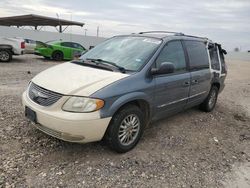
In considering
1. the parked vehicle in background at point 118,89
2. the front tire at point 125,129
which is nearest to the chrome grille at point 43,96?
the parked vehicle in background at point 118,89

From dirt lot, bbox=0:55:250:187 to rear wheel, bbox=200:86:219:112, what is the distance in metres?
0.96

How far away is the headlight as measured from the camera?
317 cm

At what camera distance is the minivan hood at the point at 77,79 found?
326 cm

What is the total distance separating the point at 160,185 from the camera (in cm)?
315

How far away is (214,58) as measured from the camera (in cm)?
603

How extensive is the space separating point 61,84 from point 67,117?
52 cm

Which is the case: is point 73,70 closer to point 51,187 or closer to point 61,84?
point 61,84

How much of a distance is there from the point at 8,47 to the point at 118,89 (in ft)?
36.8

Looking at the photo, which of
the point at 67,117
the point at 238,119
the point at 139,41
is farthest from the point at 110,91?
the point at 238,119

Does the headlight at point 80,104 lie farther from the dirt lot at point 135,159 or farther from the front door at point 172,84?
the front door at point 172,84

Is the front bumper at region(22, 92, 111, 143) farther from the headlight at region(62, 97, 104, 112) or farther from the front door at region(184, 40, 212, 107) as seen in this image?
the front door at region(184, 40, 212, 107)

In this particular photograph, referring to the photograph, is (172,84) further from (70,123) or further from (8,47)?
(8,47)

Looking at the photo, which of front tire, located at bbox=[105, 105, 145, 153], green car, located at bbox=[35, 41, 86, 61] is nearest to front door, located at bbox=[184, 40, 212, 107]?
front tire, located at bbox=[105, 105, 145, 153]

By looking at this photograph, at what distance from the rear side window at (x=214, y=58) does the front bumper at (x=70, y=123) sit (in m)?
3.57
